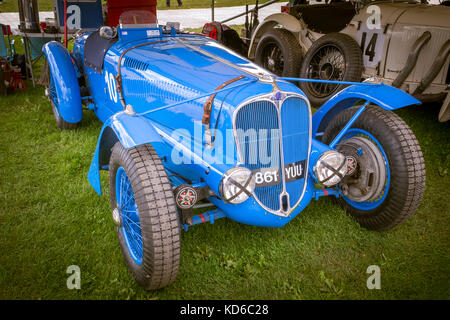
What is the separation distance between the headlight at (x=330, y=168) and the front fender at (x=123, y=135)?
116cm

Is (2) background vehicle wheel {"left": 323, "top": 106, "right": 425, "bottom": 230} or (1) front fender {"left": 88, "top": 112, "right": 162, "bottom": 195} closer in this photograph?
(1) front fender {"left": 88, "top": 112, "right": 162, "bottom": 195}

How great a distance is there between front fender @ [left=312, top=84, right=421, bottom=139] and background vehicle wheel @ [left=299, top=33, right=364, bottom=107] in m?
2.11

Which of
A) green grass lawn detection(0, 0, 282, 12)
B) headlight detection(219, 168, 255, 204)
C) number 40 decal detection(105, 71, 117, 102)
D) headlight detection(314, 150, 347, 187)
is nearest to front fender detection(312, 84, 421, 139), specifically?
headlight detection(314, 150, 347, 187)

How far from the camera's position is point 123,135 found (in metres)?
2.24

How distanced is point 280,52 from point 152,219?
210 inches

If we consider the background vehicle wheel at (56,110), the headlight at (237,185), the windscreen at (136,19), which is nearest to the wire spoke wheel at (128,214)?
the headlight at (237,185)

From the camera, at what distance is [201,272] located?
8.15ft

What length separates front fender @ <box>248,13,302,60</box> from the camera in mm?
6172

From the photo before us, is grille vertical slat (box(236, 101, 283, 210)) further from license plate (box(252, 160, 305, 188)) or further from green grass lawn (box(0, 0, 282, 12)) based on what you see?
green grass lawn (box(0, 0, 282, 12))

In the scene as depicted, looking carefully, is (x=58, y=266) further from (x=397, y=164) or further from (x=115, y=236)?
(x=397, y=164)

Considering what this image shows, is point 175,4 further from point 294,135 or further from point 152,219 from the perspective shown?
point 152,219

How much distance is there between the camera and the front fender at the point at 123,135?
2.18m

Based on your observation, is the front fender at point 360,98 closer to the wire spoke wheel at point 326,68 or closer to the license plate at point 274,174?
the license plate at point 274,174
